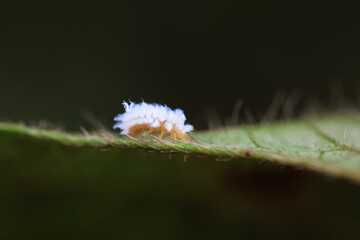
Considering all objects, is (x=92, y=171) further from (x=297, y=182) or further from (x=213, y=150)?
(x=297, y=182)

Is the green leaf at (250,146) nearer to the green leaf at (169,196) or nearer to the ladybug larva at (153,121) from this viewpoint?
the green leaf at (169,196)

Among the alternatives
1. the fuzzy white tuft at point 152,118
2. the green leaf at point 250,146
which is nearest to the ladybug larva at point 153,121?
the fuzzy white tuft at point 152,118

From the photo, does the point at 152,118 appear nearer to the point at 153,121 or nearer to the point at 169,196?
the point at 153,121

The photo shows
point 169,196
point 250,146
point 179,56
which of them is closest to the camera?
point 250,146

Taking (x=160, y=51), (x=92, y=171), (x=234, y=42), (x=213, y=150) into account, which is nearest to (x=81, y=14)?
(x=160, y=51)

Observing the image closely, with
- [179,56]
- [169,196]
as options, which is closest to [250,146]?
[169,196]

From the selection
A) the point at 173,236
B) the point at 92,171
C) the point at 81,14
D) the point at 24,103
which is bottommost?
the point at 173,236
